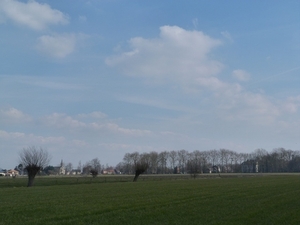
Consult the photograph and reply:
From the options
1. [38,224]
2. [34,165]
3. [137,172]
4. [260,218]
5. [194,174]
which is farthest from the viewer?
Result: [194,174]

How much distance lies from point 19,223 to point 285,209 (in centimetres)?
1516

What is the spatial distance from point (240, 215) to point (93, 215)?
7696 mm

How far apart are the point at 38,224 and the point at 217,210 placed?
10.4 meters

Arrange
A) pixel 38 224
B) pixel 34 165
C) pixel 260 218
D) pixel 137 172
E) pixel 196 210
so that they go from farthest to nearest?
pixel 137 172 → pixel 34 165 → pixel 196 210 → pixel 260 218 → pixel 38 224

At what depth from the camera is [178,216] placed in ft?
65.2

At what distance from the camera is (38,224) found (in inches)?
675

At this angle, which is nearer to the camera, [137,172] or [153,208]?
[153,208]

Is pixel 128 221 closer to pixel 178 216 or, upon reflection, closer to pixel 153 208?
pixel 178 216

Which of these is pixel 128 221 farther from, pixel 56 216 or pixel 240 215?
pixel 240 215

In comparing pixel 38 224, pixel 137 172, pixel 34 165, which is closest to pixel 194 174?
pixel 137 172

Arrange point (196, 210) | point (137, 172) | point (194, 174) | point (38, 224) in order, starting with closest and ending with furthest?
1. point (38, 224)
2. point (196, 210)
3. point (137, 172)
4. point (194, 174)

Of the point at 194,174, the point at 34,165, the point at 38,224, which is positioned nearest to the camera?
the point at 38,224

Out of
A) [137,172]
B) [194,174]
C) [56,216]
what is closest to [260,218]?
Result: [56,216]

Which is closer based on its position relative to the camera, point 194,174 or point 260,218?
point 260,218
